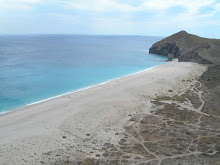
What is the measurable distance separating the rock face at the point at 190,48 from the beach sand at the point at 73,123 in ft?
113

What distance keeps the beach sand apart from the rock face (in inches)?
1356

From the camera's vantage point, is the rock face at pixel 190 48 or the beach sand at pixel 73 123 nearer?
the beach sand at pixel 73 123

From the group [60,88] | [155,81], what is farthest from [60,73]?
[155,81]

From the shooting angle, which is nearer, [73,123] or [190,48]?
[73,123]

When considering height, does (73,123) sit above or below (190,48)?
below

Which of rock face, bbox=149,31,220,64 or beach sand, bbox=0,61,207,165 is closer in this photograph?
beach sand, bbox=0,61,207,165

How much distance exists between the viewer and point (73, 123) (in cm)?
3117

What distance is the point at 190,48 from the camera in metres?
106

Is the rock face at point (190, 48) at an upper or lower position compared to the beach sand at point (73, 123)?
upper

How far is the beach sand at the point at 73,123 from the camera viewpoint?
939 inches

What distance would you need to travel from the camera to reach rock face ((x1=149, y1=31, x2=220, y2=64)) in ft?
263

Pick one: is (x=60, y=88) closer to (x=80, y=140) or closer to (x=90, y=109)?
(x=90, y=109)

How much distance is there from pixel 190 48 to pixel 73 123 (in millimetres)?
87886

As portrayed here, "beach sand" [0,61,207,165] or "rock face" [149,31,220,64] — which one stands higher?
"rock face" [149,31,220,64]
